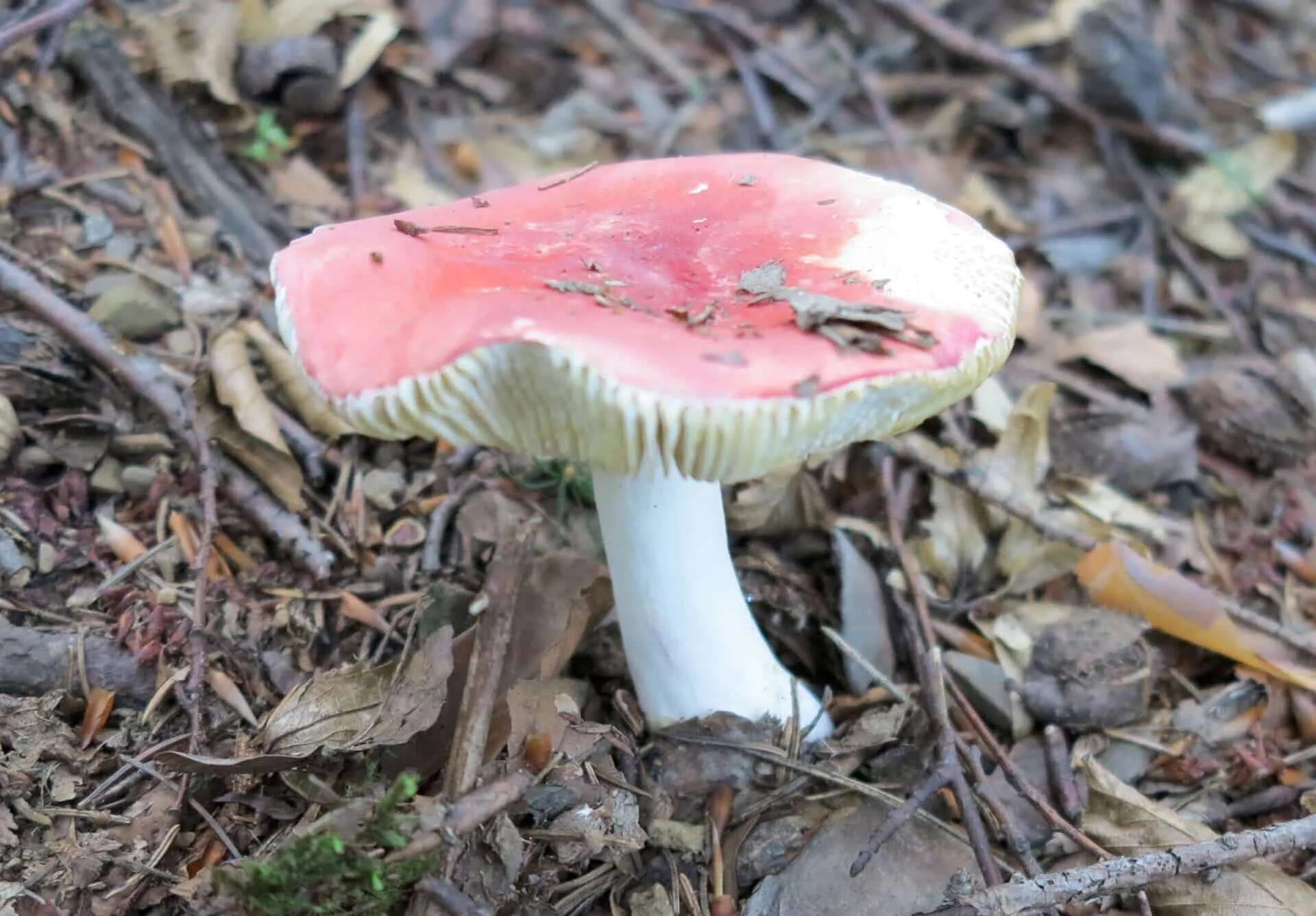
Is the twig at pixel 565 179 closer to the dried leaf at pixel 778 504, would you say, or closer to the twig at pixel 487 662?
the twig at pixel 487 662

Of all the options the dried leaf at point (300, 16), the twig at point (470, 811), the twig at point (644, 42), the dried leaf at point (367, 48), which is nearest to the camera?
the twig at point (470, 811)

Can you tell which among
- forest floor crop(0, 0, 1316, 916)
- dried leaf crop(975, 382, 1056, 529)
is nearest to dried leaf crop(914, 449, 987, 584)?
forest floor crop(0, 0, 1316, 916)

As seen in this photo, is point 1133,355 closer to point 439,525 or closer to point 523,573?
point 523,573

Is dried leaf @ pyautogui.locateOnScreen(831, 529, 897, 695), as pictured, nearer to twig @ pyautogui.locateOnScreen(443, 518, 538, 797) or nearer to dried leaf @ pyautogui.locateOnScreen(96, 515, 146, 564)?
twig @ pyautogui.locateOnScreen(443, 518, 538, 797)

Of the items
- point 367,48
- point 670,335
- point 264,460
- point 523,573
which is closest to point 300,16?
point 367,48

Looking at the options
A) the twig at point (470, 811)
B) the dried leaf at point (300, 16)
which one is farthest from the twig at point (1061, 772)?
the dried leaf at point (300, 16)

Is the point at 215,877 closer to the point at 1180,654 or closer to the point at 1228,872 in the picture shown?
the point at 1228,872

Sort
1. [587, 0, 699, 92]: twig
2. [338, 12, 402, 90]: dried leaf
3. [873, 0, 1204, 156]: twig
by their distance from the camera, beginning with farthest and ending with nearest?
[587, 0, 699, 92]: twig < [873, 0, 1204, 156]: twig < [338, 12, 402, 90]: dried leaf
